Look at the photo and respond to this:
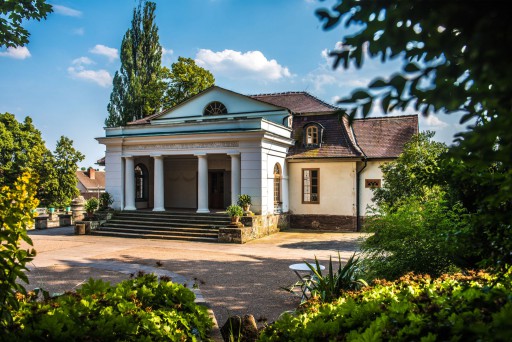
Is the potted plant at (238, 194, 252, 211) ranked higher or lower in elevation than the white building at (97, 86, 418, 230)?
lower

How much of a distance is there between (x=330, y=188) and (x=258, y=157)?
16.7 feet

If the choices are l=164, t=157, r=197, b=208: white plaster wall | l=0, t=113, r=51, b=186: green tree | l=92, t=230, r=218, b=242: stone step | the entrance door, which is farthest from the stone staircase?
l=0, t=113, r=51, b=186: green tree

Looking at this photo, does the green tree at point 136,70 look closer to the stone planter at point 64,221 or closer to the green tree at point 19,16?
the stone planter at point 64,221

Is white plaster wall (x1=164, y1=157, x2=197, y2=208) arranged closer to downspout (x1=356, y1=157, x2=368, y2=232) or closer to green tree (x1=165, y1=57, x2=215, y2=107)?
green tree (x1=165, y1=57, x2=215, y2=107)

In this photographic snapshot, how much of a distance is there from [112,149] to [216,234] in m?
8.09

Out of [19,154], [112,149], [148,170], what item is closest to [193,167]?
[148,170]

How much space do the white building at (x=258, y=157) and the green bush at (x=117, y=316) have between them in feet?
A: 45.5

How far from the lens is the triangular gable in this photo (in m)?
22.3

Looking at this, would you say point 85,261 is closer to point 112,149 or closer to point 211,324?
point 211,324

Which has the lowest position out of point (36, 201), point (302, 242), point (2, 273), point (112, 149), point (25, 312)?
point (302, 242)

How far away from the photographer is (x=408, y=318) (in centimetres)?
331

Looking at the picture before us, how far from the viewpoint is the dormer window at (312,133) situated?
2222 cm

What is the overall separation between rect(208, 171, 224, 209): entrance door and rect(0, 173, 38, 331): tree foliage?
19409mm

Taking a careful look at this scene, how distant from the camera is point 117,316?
3.78 m
